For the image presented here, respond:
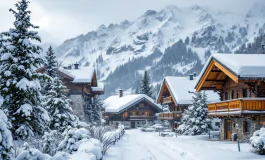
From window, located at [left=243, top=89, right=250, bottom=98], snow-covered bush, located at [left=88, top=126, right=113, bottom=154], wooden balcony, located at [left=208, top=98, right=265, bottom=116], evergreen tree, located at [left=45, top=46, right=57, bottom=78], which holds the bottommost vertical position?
snow-covered bush, located at [left=88, top=126, right=113, bottom=154]

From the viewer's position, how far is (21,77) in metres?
16.6

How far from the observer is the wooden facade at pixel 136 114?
67125 millimetres

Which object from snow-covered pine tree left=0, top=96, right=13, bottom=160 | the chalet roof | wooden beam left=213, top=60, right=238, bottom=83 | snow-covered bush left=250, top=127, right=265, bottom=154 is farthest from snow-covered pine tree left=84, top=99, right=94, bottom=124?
snow-covered pine tree left=0, top=96, right=13, bottom=160

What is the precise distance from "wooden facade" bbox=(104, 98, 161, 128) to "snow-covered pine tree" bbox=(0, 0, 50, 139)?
4997cm

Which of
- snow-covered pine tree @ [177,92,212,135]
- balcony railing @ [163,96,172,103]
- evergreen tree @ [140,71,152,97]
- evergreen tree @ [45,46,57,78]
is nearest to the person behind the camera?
evergreen tree @ [45,46,57,78]

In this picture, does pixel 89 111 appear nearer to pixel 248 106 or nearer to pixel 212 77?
pixel 212 77

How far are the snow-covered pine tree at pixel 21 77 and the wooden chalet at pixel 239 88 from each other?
1379 cm

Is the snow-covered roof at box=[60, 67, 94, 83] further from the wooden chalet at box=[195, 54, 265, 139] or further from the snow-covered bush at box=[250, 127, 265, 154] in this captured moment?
the snow-covered bush at box=[250, 127, 265, 154]

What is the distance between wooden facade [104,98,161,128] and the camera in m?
67.1

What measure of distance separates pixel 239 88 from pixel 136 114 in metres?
42.8

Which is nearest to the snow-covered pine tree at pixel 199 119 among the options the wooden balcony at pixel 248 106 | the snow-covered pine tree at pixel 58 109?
the wooden balcony at pixel 248 106

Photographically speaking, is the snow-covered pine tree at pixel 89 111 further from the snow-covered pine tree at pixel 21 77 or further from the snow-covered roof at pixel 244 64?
the snow-covered pine tree at pixel 21 77

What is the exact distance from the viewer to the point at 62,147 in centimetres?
1309

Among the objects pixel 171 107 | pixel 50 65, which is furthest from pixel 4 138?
pixel 171 107
